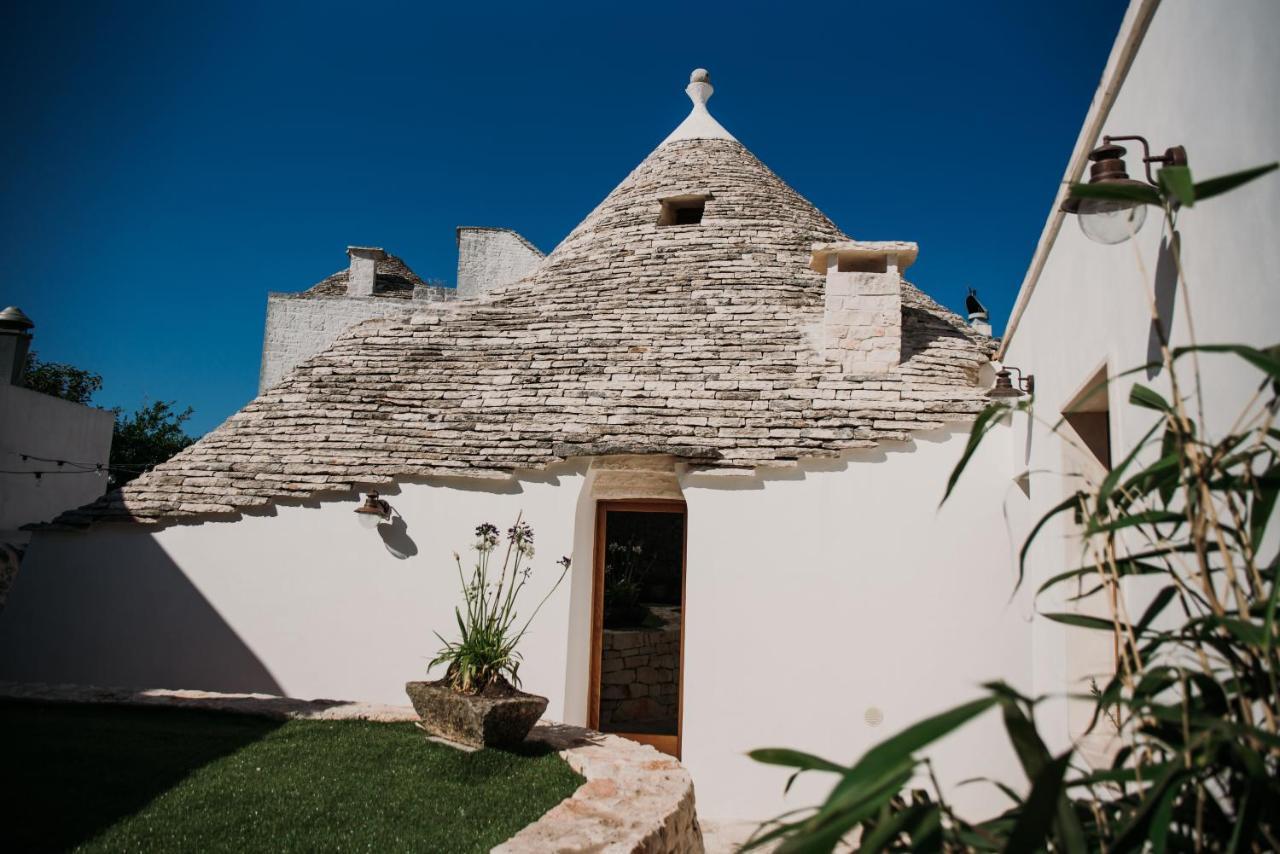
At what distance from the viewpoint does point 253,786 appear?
14.7ft

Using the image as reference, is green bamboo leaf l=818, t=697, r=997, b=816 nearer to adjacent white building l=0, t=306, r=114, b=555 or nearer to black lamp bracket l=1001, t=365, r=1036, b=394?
black lamp bracket l=1001, t=365, r=1036, b=394

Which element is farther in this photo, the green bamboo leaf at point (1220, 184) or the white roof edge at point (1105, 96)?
the white roof edge at point (1105, 96)

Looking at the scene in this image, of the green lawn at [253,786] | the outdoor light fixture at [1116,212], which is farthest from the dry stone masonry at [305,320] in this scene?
the outdoor light fixture at [1116,212]

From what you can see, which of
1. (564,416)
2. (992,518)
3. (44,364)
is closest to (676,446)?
(564,416)

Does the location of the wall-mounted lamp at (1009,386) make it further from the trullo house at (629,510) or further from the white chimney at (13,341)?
the white chimney at (13,341)

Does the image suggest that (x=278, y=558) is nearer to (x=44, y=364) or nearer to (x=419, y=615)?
(x=419, y=615)

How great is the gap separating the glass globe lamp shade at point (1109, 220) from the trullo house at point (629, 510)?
448 centimetres

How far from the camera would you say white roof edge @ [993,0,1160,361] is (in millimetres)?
3482

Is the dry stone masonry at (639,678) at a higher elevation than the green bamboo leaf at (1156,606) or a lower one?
lower

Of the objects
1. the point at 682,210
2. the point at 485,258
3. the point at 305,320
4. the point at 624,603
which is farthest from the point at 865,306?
the point at 305,320

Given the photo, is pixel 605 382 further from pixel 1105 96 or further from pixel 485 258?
pixel 485 258

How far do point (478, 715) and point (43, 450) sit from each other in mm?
10411

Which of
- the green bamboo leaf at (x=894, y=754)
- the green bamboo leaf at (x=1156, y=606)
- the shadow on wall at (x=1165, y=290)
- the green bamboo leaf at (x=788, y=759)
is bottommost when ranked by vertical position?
the green bamboo leaf at (x=788, y=759)

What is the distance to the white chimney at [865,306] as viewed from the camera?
27.2ft
